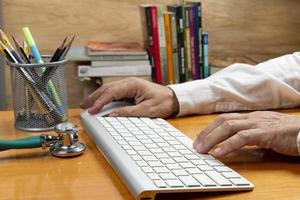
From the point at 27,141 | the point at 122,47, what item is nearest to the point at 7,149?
the point at 27,141

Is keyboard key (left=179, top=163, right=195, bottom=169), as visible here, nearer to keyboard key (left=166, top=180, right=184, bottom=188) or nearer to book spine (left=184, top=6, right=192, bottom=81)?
keyboard key (left=166, top=180, right=184, bottom=188)

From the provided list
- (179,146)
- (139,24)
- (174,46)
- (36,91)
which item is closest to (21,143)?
(36,91)

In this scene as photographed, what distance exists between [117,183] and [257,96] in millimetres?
525

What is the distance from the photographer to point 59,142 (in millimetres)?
885

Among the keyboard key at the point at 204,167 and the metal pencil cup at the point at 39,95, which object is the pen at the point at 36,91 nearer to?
the metal pencil cup at the point at 39,95

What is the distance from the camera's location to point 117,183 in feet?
2.48

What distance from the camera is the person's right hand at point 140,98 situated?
109 centimetres

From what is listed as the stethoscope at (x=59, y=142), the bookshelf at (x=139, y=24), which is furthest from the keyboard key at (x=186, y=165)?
the bookshelf at (x=139, y=24)

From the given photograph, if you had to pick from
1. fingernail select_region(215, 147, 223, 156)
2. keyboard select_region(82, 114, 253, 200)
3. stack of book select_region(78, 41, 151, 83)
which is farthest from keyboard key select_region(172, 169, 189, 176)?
stack of book select_region(78, 41, 151, 83)

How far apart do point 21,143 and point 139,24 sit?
1131 millimetres

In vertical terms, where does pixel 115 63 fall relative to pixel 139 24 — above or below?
below

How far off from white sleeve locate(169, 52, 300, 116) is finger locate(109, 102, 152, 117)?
0.09 meters

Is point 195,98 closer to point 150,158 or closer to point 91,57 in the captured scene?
point 150,158

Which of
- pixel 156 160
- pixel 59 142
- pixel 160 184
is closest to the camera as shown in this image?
pixel 160 184
